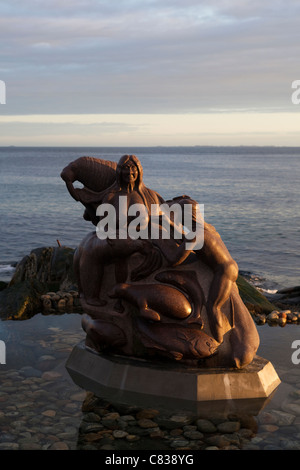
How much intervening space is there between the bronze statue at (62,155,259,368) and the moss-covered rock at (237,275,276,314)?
3.34m

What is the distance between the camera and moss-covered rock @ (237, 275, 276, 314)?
33.5 feet

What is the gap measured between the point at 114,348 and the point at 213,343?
3.72ft

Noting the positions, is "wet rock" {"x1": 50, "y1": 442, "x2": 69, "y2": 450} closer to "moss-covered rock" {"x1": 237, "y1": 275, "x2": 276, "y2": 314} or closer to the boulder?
the boulder

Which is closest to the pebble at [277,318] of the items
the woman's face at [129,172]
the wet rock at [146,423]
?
the woman's face at [129,172]

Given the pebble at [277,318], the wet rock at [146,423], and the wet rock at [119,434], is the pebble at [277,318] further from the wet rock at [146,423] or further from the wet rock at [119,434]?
the wet rock at [119,434]

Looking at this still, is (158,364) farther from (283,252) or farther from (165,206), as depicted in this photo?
(283,252)

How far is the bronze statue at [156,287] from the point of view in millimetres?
6676

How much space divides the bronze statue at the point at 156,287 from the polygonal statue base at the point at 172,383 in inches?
5.3

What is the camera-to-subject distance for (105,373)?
6.83m

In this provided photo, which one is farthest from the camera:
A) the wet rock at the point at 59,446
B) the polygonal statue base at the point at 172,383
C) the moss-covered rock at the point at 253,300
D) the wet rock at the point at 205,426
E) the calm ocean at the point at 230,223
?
the calm ocean at the point at 230,223

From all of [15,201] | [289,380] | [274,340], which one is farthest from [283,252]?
[15,201]

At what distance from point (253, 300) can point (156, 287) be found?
4041 mm
